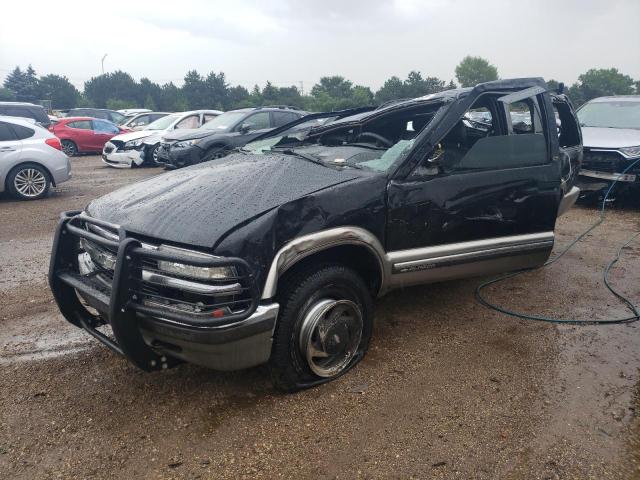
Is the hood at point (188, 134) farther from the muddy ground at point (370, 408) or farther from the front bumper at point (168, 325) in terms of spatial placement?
the front bumper at point (168, 325)

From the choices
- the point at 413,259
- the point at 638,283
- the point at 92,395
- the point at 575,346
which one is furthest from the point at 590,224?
the point at 92,395

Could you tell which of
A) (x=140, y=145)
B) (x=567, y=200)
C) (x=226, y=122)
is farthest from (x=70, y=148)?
(x=567, y=200)

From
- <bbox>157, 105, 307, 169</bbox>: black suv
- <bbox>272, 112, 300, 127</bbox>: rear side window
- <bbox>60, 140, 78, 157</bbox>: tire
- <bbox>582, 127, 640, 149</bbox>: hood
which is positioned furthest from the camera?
<bbox>60, 140, 78, 157</bbox>: tire

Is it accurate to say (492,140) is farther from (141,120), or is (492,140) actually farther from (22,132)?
(141,120)

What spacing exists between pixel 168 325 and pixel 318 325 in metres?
0.84

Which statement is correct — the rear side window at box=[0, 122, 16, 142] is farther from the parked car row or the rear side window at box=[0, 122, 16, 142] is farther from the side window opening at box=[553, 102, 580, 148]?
the side window opening at box=[553, 102, 580, 148]

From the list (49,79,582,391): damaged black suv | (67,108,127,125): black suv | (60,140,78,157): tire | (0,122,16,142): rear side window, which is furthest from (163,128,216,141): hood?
(67,108,127,125): black suv

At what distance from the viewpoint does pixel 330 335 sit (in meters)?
2.89

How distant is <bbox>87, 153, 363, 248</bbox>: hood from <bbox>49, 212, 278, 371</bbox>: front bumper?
18 centimetres

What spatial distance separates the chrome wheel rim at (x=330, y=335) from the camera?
2764mm

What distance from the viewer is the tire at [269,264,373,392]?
2.70m

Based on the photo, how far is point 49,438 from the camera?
2.54 meters

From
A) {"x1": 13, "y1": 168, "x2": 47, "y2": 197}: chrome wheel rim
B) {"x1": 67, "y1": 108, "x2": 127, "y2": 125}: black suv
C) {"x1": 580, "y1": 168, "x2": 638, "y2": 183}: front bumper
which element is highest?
{"x1": 67, "y1": 108, "x2": 127, "y2": 125}: black suv

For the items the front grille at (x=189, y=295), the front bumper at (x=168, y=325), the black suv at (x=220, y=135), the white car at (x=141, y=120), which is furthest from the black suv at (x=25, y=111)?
the front grille at (x=189, y=295)
